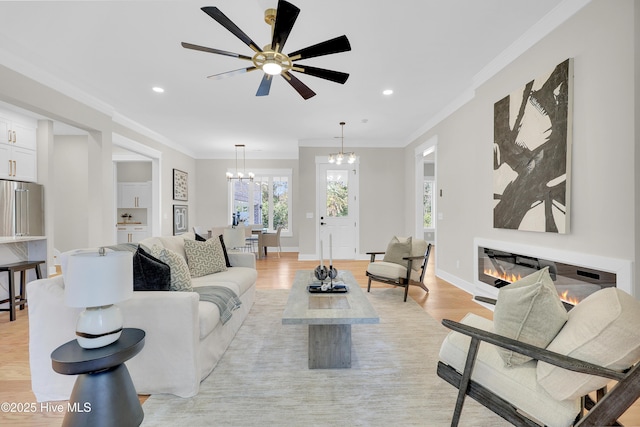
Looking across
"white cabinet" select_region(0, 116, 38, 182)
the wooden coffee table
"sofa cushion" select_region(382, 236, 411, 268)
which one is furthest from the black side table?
"white cabinet" select_region(0, 116, 38, 182)

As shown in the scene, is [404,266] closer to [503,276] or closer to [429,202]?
[503,276]

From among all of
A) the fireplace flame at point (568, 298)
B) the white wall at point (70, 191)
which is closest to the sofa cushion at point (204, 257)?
the fireplace flame at point (568, 298)

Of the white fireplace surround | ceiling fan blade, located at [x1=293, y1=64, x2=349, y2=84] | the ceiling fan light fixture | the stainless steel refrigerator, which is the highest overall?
ceiling fan blade, located at [x1=293, y1=64, x2=349, y2=84]

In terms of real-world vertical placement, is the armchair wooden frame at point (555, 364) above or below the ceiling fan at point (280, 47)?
below

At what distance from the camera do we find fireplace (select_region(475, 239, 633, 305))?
6.72ft

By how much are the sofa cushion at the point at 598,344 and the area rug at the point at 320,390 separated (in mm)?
652

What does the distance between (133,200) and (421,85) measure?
7.48 meters

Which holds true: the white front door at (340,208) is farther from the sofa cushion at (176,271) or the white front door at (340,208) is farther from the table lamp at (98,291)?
the table lamp at (98,291)

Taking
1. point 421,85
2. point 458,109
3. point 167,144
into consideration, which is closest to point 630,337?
point 421,85

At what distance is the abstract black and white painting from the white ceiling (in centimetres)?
61

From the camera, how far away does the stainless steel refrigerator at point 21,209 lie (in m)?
3.94

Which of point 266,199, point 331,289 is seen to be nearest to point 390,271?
point 331,289

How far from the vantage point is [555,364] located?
1.11 m

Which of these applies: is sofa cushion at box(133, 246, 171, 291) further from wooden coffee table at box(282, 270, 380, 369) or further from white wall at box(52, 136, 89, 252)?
white wall at box(52, 136, 89, 252)
